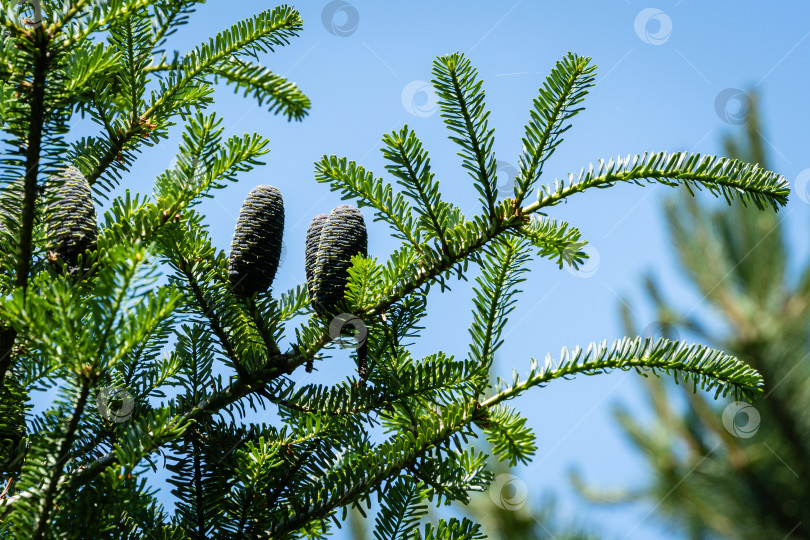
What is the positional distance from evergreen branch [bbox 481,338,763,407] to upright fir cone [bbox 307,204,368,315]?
1.14ft

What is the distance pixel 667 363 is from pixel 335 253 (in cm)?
54

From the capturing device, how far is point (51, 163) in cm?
85

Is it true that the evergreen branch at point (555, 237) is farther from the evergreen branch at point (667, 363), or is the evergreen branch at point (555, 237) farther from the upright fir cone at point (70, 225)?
the upright fir cone at point (70, 225)

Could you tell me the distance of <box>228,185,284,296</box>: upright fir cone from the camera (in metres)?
1.08

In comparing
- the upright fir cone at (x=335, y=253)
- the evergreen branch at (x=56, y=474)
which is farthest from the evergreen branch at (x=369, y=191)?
the evergreen branch at (x=56, y=474)

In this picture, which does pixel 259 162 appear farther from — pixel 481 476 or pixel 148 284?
pixel 481 476

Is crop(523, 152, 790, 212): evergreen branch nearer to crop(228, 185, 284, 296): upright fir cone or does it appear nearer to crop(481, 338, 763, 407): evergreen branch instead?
crop(481, 338, 763, 407): evergreen branch

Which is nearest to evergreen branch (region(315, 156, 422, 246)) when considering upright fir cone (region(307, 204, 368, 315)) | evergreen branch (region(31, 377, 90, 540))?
upright fir cone (region(307, 204, 368, 315))

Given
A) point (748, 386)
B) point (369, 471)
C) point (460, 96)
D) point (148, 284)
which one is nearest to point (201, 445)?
point (369, 471)

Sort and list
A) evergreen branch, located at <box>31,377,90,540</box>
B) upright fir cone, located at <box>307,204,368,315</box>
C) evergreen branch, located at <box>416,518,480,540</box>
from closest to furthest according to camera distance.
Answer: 1. evergreen branch, located at <box>31,377,90,540</box>
2. evergreen branch, located at <box>416,518,480,540</box>
3. upright fir cone, located at <box>307,204,368,315</box>

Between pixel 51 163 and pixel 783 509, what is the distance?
4.40 m

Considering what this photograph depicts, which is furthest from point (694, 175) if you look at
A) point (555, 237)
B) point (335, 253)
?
point (335, 253)

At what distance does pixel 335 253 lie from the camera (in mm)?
1089

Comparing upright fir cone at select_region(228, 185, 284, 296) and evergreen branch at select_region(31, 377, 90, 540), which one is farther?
upright fir cone at select_region(228, 185, 284, 296)
